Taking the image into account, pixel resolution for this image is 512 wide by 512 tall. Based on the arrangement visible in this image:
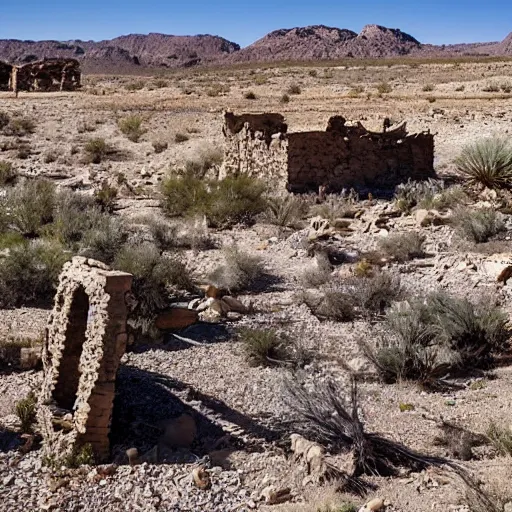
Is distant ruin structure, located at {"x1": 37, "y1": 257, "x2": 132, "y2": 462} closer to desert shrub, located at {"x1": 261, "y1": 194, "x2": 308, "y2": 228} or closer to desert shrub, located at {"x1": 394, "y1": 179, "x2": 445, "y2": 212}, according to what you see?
desert shrub, located at {"x1": 261, "y1": 194, "x2": 308, "y2": 228}

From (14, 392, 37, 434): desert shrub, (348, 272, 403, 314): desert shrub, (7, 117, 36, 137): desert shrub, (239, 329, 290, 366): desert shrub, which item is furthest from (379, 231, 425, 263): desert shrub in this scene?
(7, 117, 36, 137): desert shrub

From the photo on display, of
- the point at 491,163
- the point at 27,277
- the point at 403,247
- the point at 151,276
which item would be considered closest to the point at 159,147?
the point at 491,163

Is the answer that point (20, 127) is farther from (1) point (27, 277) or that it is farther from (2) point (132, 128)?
(1) point (27, 277)

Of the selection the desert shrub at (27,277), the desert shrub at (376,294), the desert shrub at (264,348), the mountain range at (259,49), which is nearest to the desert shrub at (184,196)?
the desert shrub at (27,277)

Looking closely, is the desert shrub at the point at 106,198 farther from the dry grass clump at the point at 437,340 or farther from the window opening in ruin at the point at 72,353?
the window opening in ruin at the point at 72,353

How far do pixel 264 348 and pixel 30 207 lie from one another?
7.68 meters

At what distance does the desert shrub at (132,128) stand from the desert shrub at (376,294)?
1483cm

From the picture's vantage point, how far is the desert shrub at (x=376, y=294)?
32.8ft

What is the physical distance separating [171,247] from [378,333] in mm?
5095

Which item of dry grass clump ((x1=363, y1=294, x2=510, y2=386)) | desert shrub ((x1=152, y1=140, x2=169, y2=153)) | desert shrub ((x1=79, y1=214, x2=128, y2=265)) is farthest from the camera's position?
desert shrub ((x1=152, y1=140, x2=169, y2=153))

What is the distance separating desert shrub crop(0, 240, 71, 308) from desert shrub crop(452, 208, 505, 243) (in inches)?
245

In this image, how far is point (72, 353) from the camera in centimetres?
697

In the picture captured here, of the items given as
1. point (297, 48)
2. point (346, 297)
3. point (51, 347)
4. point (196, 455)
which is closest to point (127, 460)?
point (196, 455)

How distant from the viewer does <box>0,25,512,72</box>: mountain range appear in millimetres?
116312
